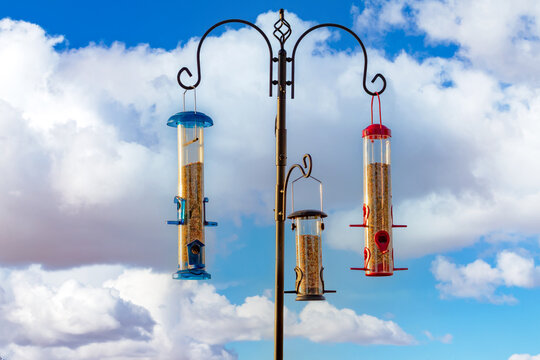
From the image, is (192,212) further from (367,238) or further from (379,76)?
(379,76)

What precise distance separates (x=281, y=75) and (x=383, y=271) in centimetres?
289

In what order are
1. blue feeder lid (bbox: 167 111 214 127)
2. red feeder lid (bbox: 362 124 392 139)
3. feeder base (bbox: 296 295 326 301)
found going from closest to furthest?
feeder base (bbox: 296 295 326 301)
blue feeder lid (bbox: 167 111 214 127)
red feeder lid (bbox: 362 124 392 139)

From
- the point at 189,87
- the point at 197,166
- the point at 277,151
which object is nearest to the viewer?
the point at 277,151

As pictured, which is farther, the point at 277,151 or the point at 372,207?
the point at 372,207

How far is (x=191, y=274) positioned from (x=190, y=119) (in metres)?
1.90

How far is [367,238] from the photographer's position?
30.3ft

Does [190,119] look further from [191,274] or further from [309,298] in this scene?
[309,298]

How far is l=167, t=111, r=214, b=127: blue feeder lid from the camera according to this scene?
8.95 meters

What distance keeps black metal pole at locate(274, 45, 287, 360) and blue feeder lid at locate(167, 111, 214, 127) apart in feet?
4.35

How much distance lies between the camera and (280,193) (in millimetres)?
7969

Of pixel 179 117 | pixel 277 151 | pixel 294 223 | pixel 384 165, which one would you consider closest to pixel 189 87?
pixel 179 117

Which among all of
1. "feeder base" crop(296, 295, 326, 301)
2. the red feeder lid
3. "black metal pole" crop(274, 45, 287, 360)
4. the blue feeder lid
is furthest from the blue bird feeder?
the red feeder lid

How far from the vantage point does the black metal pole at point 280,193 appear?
7793mm

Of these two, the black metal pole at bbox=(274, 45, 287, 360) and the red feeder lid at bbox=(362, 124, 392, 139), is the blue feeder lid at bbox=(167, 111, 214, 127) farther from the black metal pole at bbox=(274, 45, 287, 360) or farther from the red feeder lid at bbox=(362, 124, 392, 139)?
the red feeder lid at bbox=(362, 124, 392, 139)
